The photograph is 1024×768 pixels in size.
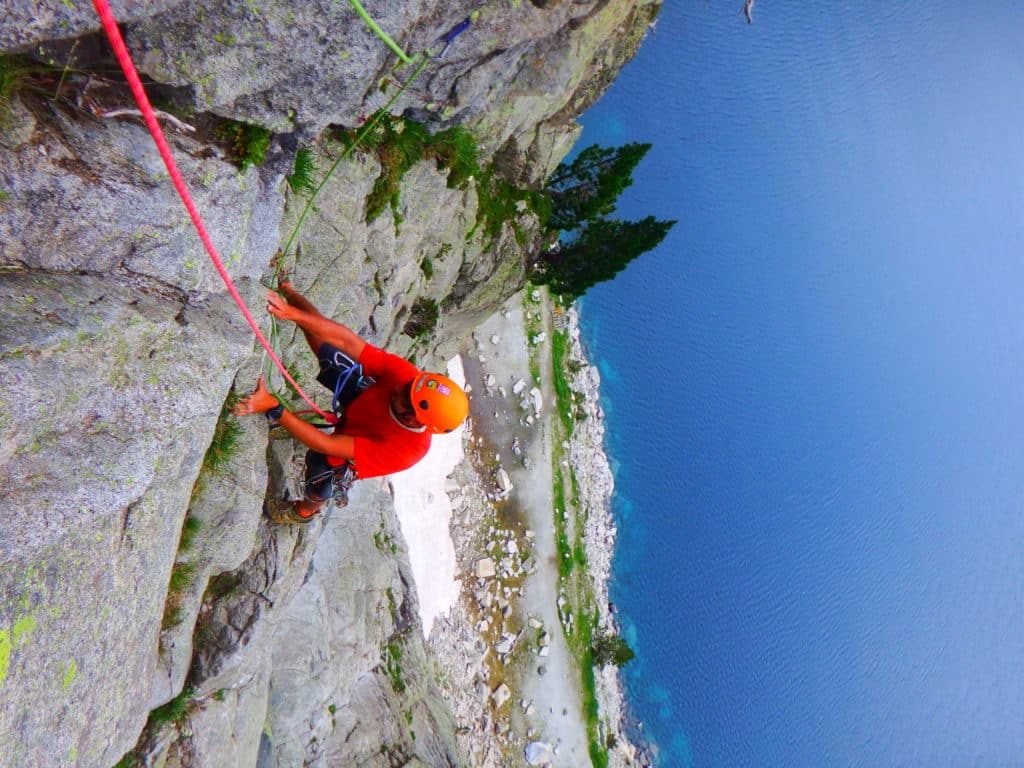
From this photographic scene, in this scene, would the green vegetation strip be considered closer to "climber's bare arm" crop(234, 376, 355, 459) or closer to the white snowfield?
the white snowfield

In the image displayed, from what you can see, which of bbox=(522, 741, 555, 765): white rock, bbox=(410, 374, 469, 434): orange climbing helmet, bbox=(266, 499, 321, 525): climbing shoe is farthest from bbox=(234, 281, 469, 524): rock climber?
bbox=(522, 741, 555, 765): white rock

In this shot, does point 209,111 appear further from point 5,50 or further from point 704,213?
point 704,213

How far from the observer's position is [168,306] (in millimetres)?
3678

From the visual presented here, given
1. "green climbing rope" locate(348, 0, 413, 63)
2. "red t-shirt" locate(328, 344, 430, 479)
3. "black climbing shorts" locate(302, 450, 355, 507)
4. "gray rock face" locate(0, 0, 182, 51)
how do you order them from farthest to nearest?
"black climbing shorts" locate(302, 450, 355, 507)
"red t-shirt" locate(328, 344, 430, 479)
"green climbing rope" locate(348, 0, 413, 63)
"gray rock face" locate(0, 0, 182, 51)

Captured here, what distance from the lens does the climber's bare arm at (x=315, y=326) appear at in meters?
5.29

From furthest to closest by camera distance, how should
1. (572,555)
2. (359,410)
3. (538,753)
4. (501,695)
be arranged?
(572,555)
(538,753)
(501,695)
(359,410)

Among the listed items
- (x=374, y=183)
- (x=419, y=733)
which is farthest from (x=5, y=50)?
(x=419, y=733)

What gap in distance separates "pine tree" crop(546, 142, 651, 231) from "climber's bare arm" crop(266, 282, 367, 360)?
9.88 m

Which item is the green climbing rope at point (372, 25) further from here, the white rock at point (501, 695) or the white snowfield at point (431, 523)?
the white rock at point (501, 695)

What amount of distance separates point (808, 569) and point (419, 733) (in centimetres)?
1848

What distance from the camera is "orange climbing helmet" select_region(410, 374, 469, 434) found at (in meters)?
4.71

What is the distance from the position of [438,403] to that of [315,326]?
1588mm

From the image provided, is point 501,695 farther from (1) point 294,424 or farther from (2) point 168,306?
(2) point 168,306

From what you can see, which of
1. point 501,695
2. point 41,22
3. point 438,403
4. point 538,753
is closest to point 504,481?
point 501,695
